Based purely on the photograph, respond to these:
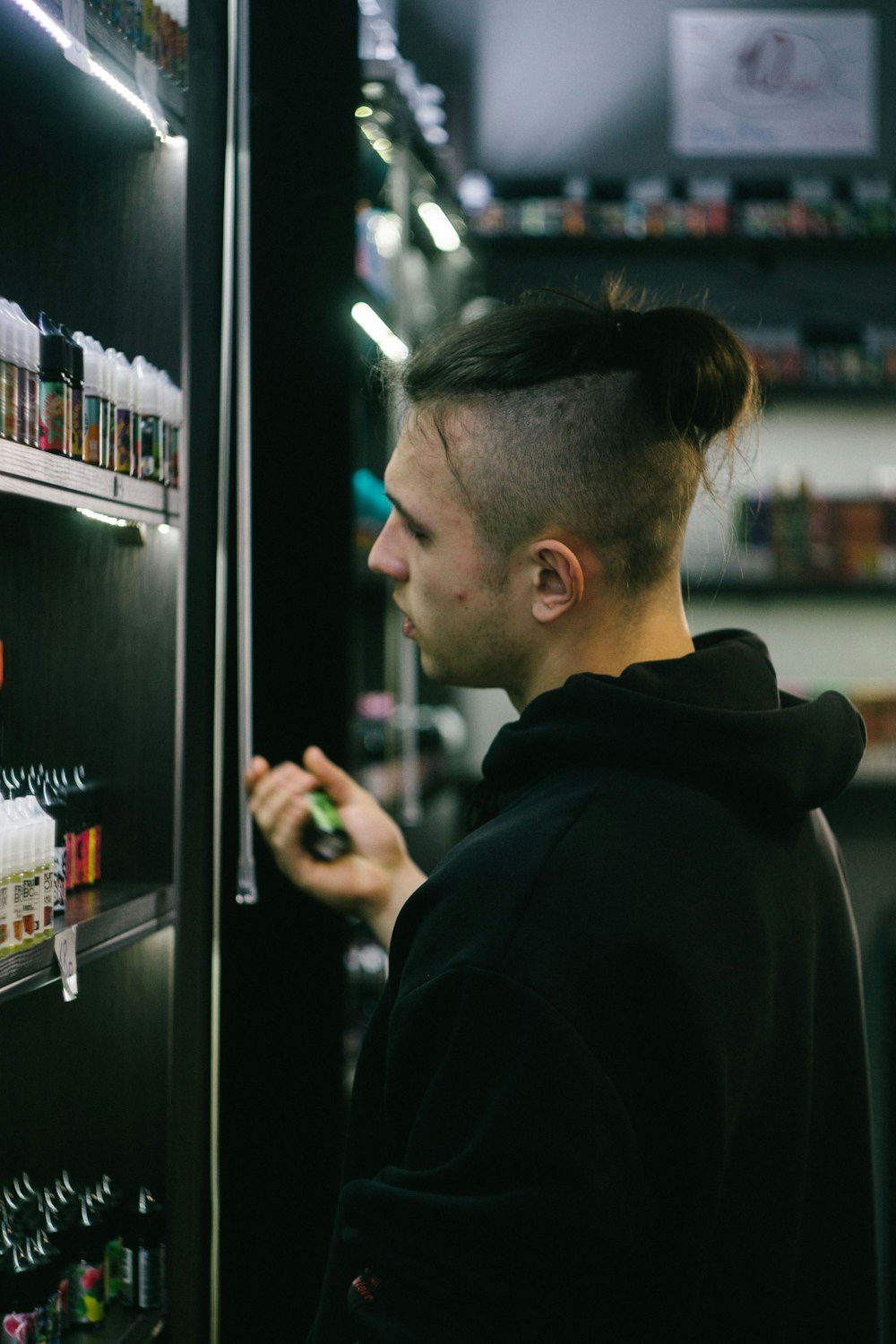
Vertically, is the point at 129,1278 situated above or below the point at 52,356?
below

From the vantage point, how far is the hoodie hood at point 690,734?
102 cm

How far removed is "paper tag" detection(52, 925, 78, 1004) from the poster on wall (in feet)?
15.7

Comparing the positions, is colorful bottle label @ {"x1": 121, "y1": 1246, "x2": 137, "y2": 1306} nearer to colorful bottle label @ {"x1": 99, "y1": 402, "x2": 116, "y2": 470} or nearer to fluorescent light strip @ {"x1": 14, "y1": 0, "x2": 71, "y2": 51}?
colorful bottle label @ {"x1": 99, "y1": 402, "x2": 116, "y2": 470}

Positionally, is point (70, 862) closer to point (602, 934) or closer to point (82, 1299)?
point (82, 1299)

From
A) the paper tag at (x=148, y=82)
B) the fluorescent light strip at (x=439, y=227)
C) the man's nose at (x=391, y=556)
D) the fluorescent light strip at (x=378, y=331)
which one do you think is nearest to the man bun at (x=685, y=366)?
the man's nose at (x=391, y=556)

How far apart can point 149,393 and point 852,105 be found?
447 cm

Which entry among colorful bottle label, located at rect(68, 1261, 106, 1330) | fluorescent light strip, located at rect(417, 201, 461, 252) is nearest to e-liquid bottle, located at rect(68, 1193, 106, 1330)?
colorful bottle label, located at rect(68, 1261, 106, 1330)

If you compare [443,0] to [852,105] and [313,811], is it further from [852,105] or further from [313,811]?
[313,811]

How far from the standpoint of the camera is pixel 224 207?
63.2 inches

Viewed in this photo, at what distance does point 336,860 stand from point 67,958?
0.44 m

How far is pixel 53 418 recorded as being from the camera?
1.41 m

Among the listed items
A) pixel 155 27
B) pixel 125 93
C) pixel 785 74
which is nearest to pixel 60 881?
pixel 125 93

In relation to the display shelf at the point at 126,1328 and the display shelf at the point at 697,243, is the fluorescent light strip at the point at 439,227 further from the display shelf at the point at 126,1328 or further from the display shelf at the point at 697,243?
the display shelf at the point at 126,1328

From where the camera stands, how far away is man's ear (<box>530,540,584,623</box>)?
1.12 meters
